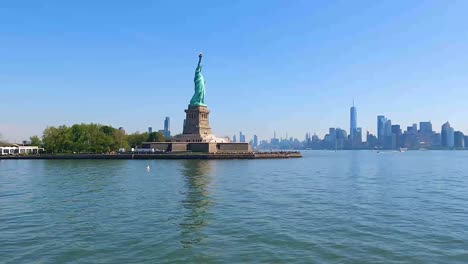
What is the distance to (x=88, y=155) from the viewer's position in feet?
342

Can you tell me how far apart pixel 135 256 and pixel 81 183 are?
29.1m

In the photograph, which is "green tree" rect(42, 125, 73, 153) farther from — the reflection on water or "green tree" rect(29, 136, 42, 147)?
the reflection on water

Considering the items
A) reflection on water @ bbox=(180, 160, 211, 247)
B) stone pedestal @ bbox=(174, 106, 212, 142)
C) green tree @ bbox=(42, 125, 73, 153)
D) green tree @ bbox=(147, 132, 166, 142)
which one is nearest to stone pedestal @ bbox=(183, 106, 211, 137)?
stone pedestal @ bbox=(174, 106, 212, 142)

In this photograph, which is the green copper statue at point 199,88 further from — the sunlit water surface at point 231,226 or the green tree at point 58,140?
the sunlit water surface at point 231,226

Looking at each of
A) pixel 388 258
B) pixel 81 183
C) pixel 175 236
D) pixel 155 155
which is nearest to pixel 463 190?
pixel 388 258

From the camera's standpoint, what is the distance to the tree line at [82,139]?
113 meters

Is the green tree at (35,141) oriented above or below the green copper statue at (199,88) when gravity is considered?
below

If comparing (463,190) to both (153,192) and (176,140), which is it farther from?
(176,140)

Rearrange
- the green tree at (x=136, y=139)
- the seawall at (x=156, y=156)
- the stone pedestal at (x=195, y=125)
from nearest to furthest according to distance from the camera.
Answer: the seawall at (x=156, y=156)
the stone pedestal at (x=195, y=125)
the green tree at (x=136, y=139)

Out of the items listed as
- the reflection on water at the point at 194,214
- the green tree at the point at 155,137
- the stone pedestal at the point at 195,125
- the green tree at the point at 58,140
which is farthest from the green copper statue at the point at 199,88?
the reflection on water at the point at 194,214

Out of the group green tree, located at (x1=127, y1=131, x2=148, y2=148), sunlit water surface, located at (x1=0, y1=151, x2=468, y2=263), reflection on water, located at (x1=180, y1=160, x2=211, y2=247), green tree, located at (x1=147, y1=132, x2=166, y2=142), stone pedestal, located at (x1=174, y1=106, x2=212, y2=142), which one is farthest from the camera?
green tree, located at (x1=127, y1=131, x2=148, y2=148)

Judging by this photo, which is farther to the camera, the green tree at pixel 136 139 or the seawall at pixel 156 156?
the green tree at pixel 136 139

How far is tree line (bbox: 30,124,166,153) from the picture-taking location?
370ft

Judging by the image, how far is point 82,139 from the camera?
372 ft
